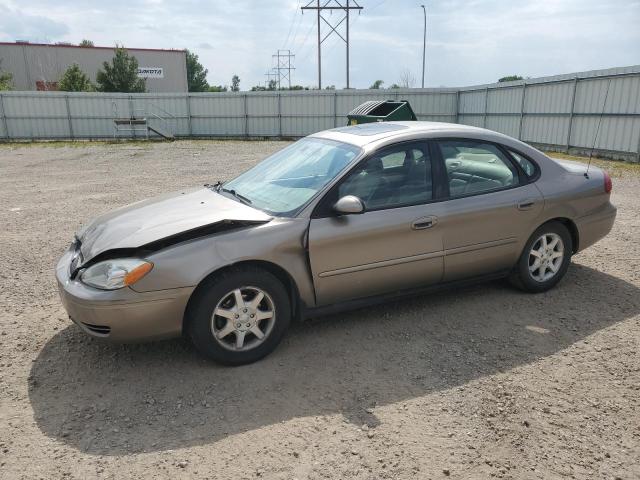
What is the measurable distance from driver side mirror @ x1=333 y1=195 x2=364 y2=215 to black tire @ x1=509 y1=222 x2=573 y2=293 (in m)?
1.77

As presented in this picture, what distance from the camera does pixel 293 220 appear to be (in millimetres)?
3576

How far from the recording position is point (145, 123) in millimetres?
26703

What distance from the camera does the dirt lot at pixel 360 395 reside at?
2598 millimetres

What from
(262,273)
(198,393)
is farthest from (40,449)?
(262,273)

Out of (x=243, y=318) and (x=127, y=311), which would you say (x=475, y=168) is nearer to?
(x=243, y=318)

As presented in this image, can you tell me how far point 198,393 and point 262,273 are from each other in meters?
0.85

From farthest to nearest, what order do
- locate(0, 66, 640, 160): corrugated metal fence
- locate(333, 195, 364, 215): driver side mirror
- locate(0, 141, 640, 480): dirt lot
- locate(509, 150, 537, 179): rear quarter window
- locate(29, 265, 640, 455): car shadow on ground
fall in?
locate(0, 66, 640, 160): corrugated metal fence → locate(509, 150, 537, 179): rear quarter window → locate(333, 195, 364, 215): driver side mirror → locate(29, 265, 640, 455): car shadow on ground → locate(0, 141, 640, 480): dirt lot

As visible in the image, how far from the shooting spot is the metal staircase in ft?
87.4

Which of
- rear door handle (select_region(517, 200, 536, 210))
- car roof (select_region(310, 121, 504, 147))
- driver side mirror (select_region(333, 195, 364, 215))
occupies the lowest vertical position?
rear door handle (select_region(517, 200, 536, 210))

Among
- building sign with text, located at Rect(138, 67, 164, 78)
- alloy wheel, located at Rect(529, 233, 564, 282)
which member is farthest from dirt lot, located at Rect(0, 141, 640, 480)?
building sign with text, located at Rect(138, 67, 164, 78)

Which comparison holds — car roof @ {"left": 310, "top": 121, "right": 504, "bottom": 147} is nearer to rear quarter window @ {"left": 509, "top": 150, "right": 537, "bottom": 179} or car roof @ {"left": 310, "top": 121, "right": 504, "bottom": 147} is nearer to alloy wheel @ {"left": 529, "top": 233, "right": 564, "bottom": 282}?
rear quarter window @ {"left": 509, "top": 150, "right": 537, "bottom": 179}

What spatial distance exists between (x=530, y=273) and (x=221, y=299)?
2.76m

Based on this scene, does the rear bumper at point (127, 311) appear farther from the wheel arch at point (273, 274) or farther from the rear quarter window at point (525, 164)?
the rear quarter window at point (525, 164)

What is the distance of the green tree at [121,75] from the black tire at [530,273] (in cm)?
4436
